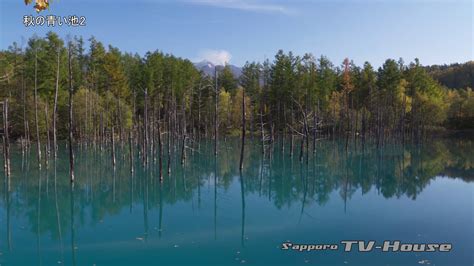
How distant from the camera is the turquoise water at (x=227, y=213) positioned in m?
11.7

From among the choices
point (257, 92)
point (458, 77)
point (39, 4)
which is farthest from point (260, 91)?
point (458, 77)

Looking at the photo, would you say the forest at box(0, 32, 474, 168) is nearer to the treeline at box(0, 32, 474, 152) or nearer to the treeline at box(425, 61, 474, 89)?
the treeline at box(0, 32, 474, 152)

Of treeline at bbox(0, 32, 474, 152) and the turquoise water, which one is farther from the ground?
treeline at bbox(0, 32, 474, 152)

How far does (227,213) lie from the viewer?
56.3 feet

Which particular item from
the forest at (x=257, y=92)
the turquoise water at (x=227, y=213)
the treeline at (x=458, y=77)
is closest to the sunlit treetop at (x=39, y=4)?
the turquoise water at (x=227, y=213)

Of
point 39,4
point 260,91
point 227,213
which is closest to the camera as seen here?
point 39,4

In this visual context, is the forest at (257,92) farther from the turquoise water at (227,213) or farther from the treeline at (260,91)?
the turquoise water at (227,213)

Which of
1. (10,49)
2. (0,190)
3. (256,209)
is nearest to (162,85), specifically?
(10,49)

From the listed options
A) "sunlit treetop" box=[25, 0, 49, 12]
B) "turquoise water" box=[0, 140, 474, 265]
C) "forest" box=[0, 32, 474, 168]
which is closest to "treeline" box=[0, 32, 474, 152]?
"forest" box=[0, 32, 474, 168]

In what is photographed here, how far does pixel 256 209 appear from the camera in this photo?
17953 millimetres

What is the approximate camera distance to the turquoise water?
11742 mm

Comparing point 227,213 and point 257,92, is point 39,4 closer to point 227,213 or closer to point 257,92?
point 227,213

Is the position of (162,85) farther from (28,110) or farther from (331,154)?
(331,154)

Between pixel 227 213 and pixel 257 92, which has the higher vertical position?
pixel 257 92
